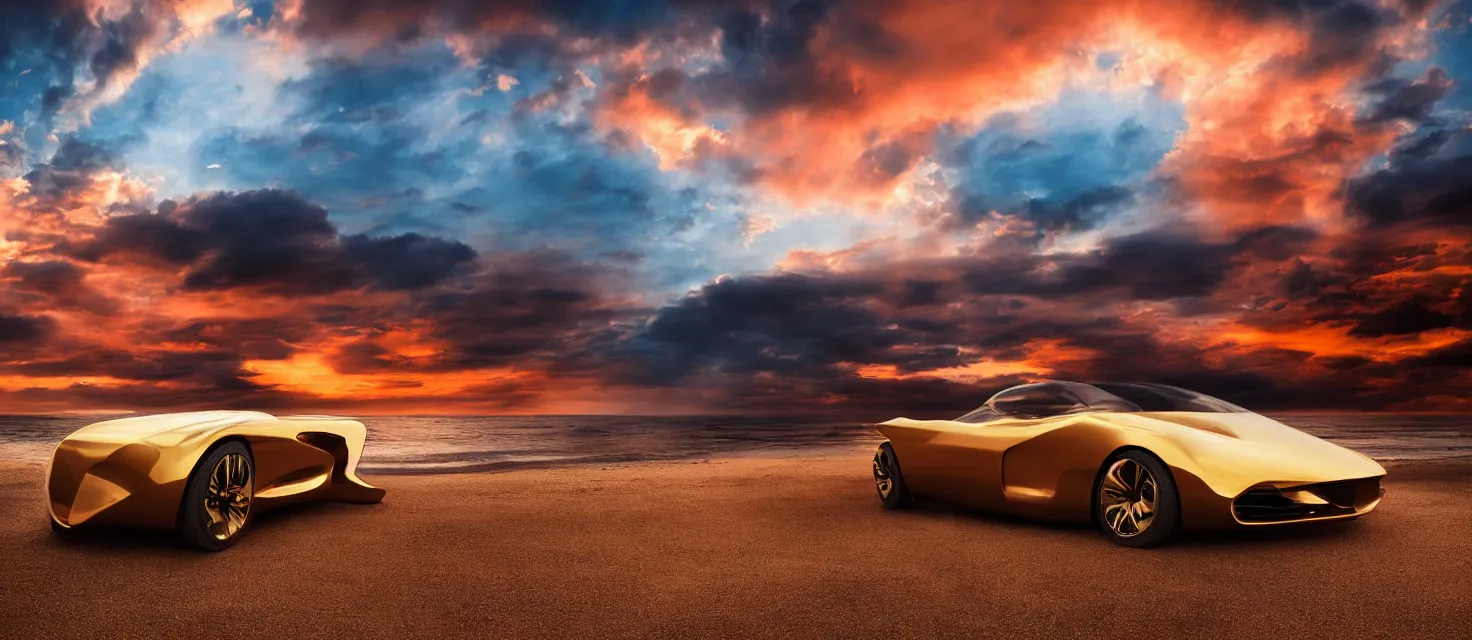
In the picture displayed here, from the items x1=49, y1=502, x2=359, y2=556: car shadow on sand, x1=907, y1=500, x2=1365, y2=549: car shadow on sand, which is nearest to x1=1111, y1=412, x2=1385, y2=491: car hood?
x1=907, y1=500, x2=1365, y2=549: car shadow on sand

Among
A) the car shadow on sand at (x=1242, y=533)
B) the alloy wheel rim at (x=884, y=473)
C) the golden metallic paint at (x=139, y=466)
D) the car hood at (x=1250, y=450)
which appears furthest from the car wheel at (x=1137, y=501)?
the golden metallic paint at (x=139, y=466)

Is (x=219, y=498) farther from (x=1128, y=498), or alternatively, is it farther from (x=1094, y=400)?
(x=1094, y=400)

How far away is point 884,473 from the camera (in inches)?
313

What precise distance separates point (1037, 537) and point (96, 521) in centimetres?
612

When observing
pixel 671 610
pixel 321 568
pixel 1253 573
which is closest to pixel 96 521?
pixel 321 568

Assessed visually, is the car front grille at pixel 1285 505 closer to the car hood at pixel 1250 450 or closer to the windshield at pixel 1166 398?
the car hood at pixel 1250 450

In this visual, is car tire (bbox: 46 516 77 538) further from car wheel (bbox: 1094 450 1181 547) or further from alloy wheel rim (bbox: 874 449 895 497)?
car wheel (bbox: 1094 450 1181 547)

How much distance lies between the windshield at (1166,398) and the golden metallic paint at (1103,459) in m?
0.20

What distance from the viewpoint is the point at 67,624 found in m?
3.69

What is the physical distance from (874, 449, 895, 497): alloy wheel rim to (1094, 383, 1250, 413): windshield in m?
2.03

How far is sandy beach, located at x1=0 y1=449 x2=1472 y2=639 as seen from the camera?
3723 millimetres

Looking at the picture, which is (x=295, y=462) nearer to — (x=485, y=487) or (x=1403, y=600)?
(x=485, y=487)

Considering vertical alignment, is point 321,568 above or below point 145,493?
below

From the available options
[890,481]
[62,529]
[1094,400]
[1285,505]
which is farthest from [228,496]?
[1285,505]
